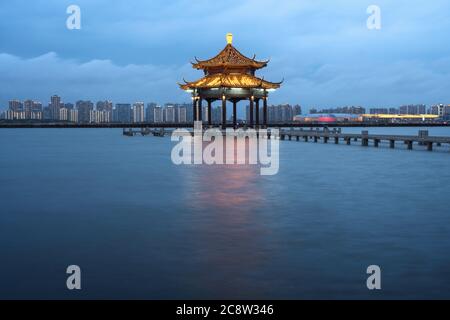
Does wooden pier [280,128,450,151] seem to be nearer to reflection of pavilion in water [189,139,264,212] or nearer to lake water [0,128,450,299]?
reflection of pavilion in water [189,139,264,212]

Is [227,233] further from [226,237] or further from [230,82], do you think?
[230,82]

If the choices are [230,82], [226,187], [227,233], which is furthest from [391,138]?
[227,233]

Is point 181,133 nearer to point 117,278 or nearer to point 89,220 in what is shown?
point 89,220

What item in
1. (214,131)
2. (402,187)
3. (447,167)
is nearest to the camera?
(402,187)

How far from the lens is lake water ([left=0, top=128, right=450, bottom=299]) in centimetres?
866

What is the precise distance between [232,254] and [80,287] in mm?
3016

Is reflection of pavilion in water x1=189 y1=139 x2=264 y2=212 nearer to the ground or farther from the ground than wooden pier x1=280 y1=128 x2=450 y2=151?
nearer to the ground

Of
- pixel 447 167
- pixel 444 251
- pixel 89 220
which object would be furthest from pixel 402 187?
pixel 89 220

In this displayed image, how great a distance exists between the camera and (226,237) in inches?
477

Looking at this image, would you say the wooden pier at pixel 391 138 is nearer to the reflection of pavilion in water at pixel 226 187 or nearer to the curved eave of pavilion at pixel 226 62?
the curved eave of pavilion at pixel 226 62

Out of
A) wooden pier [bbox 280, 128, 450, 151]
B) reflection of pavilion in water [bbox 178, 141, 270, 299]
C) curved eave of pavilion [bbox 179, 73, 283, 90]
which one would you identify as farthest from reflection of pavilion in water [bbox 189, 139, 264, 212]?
curved eave of pavilion [bbox 179, 73, 283, 90]

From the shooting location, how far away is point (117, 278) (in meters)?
8.99
